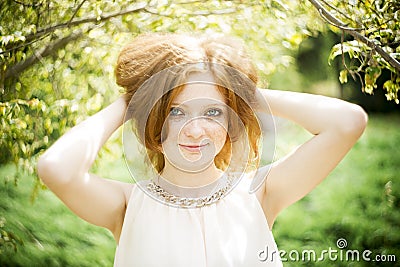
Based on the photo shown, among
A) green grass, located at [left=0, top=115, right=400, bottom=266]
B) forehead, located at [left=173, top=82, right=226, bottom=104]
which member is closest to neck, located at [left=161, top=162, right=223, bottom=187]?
forehead, located at [left=173, top=82, right=226, bottom=104]

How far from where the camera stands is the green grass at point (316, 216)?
1.67m

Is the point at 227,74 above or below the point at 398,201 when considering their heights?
above

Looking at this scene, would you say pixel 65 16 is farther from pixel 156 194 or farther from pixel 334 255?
pixel 334 255

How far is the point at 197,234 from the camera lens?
109cm

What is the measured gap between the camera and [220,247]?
43.0 inches

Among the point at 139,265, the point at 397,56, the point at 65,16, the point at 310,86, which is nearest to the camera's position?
the point at 139,265

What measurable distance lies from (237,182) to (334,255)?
0.64 metres

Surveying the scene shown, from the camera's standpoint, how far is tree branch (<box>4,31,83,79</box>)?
167 centimetres

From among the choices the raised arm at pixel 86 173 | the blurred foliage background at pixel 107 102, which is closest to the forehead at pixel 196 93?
the raised arm at pixel 86 173

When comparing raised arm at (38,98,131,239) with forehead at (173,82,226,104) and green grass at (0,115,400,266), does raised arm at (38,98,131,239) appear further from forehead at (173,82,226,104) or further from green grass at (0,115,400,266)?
green grass at (0,115,400,266)

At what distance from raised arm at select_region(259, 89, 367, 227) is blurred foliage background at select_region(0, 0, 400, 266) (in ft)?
1.56

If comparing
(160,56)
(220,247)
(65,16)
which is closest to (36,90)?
(65,16)

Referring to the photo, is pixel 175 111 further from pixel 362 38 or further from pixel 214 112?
pixel 362 38

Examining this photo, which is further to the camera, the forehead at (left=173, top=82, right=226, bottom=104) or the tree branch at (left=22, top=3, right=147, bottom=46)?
the tree branch at (left=22, top=3, right=147, bottom=46)
